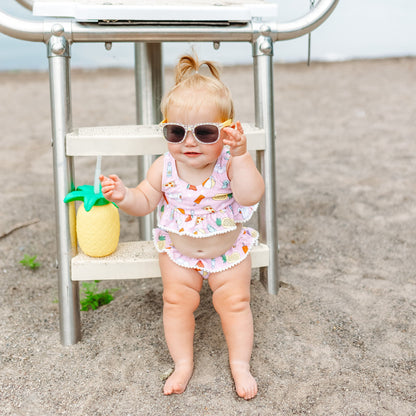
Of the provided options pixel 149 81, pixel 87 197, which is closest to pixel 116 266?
pixel 87 197

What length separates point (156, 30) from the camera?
1.62m

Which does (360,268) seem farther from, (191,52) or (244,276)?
(191,52)

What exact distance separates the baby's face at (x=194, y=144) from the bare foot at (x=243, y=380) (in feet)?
1.94

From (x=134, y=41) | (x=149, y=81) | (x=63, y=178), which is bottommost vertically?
(x=63, y=178)

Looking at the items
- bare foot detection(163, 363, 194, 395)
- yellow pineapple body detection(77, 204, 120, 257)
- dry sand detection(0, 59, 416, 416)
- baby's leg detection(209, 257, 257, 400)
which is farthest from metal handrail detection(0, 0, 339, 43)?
bare foot detection(163, 363, 194, 395)

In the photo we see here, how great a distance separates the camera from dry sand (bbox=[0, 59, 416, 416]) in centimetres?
143

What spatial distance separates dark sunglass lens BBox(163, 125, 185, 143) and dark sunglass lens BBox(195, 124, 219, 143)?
0.05m

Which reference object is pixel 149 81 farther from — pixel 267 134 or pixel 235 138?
pixel 235 138

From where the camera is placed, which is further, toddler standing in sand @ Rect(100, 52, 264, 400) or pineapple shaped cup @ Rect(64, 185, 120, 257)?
pineapple shaped cup @ Rect(64, 185, 120, 257)

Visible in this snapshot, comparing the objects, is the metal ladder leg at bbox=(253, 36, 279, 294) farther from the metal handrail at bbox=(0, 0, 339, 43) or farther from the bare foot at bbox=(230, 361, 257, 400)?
the bare foot at bbox=(230, 361, 257, 400)

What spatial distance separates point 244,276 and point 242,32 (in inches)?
31.2

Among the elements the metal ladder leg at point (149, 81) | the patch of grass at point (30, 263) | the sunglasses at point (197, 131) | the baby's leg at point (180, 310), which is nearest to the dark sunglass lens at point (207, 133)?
the sunglasses at point (197, 131)

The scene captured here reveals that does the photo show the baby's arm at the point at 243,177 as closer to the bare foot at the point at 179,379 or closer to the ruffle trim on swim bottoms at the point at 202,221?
the ruffle trim on swim bottoms at the point at 202,221

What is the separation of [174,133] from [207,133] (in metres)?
0.10
